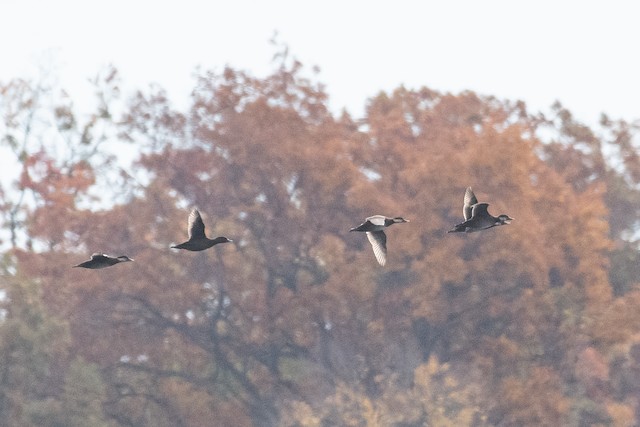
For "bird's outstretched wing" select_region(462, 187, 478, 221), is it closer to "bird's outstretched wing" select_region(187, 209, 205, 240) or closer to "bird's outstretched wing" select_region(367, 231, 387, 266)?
"bird's outstretched wing" select_region(367, 231, 387, 266)

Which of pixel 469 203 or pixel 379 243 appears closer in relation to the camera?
pixel 379 243

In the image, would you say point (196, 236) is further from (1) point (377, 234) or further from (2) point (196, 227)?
(1) point (377, 234)

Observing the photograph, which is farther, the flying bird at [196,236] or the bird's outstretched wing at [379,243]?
the bird's outstretched wing at [379,243]

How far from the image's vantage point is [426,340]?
165ft

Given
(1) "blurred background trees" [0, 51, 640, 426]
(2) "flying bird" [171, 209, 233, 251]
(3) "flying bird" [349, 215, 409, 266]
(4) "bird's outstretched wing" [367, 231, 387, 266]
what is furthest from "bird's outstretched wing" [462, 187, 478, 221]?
(1) "blurred background trees" [0, 51, 640, 426]

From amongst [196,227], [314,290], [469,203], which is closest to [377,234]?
[469,203]

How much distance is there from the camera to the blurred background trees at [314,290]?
4859 centimetres

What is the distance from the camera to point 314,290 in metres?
50.2

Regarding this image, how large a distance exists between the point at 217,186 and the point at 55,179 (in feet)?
27.4

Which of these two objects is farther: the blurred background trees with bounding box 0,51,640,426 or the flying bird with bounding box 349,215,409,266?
the blurred background trees with bounding box 0,51,640,426

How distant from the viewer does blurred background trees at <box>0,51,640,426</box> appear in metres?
48.6

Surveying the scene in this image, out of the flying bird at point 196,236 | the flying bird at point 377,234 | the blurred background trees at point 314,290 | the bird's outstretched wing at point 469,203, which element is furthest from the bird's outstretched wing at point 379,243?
the blurred background trees at point 314,290

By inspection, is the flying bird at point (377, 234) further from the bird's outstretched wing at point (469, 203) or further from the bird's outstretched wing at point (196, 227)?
the bird's outstretched wing at point (196, 227)

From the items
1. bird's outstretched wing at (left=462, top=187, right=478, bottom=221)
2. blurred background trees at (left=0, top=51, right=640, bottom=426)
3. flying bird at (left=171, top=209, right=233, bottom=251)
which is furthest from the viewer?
blurred background trees at (left=0, top=51, right=640, bottom=426)
